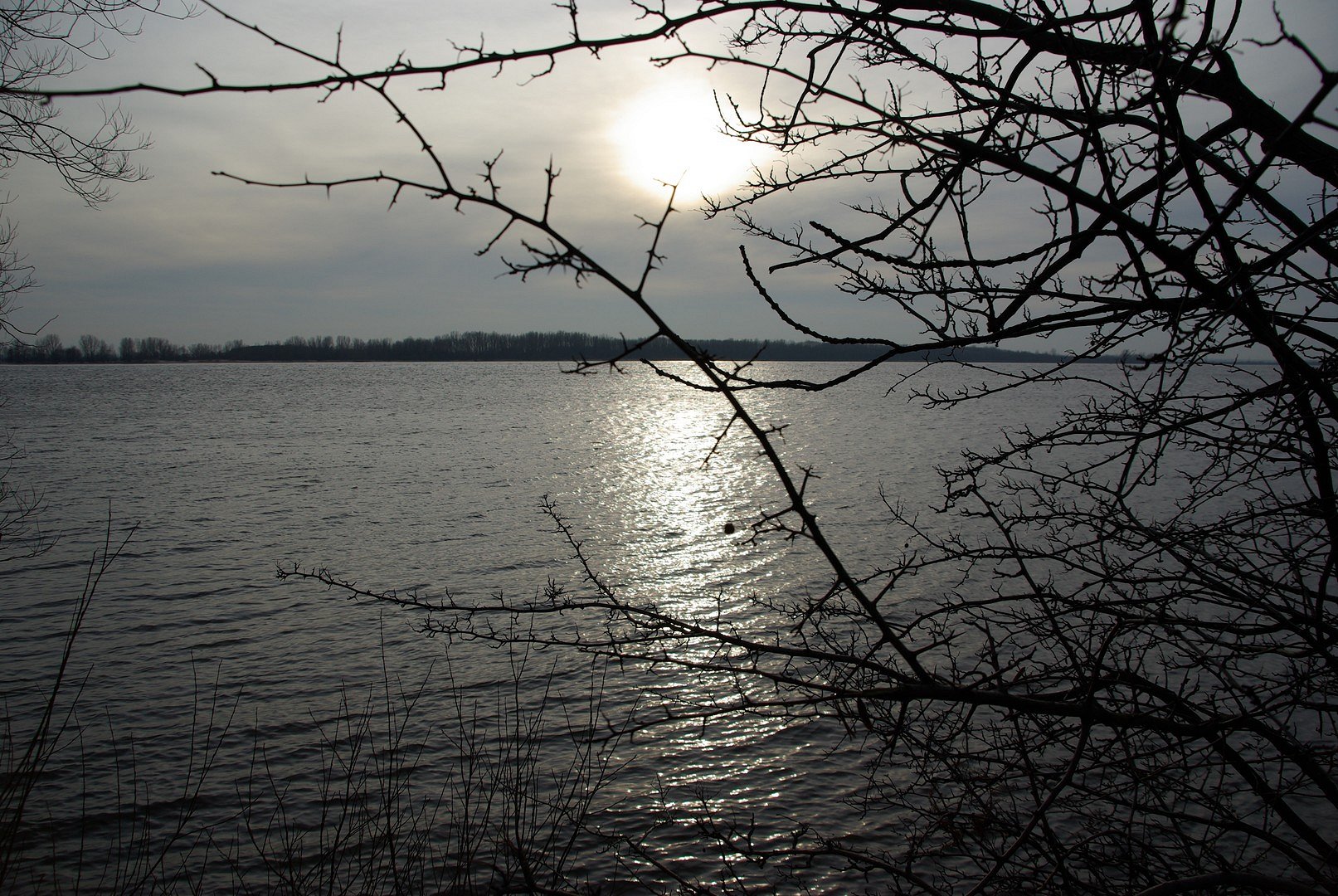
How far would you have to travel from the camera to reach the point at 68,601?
582 inches

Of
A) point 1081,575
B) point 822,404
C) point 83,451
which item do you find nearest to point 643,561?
point 1081,575

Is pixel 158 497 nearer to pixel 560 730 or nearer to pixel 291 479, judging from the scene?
pixel 291 479

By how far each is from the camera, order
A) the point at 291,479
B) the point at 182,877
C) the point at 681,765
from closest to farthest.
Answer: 1. the point at 182,877
2. the point at 681,765
3. the point at 291,479

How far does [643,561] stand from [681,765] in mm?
8747

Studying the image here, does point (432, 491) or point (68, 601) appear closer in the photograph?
point (68, 601)

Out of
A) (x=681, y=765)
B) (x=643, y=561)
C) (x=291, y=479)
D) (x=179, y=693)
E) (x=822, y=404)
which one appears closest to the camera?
(x=681, y=765)

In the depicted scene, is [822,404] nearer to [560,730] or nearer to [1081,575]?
[1081,575]

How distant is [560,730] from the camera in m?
9.23

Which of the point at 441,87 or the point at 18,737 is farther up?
the point at 441,87

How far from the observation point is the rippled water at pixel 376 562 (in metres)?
8.90

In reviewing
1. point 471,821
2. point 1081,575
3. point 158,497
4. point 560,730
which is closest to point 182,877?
point 471,821

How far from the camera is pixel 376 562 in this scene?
674 inches

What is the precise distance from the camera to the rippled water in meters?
8.90

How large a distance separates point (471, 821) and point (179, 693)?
5.96 metres
